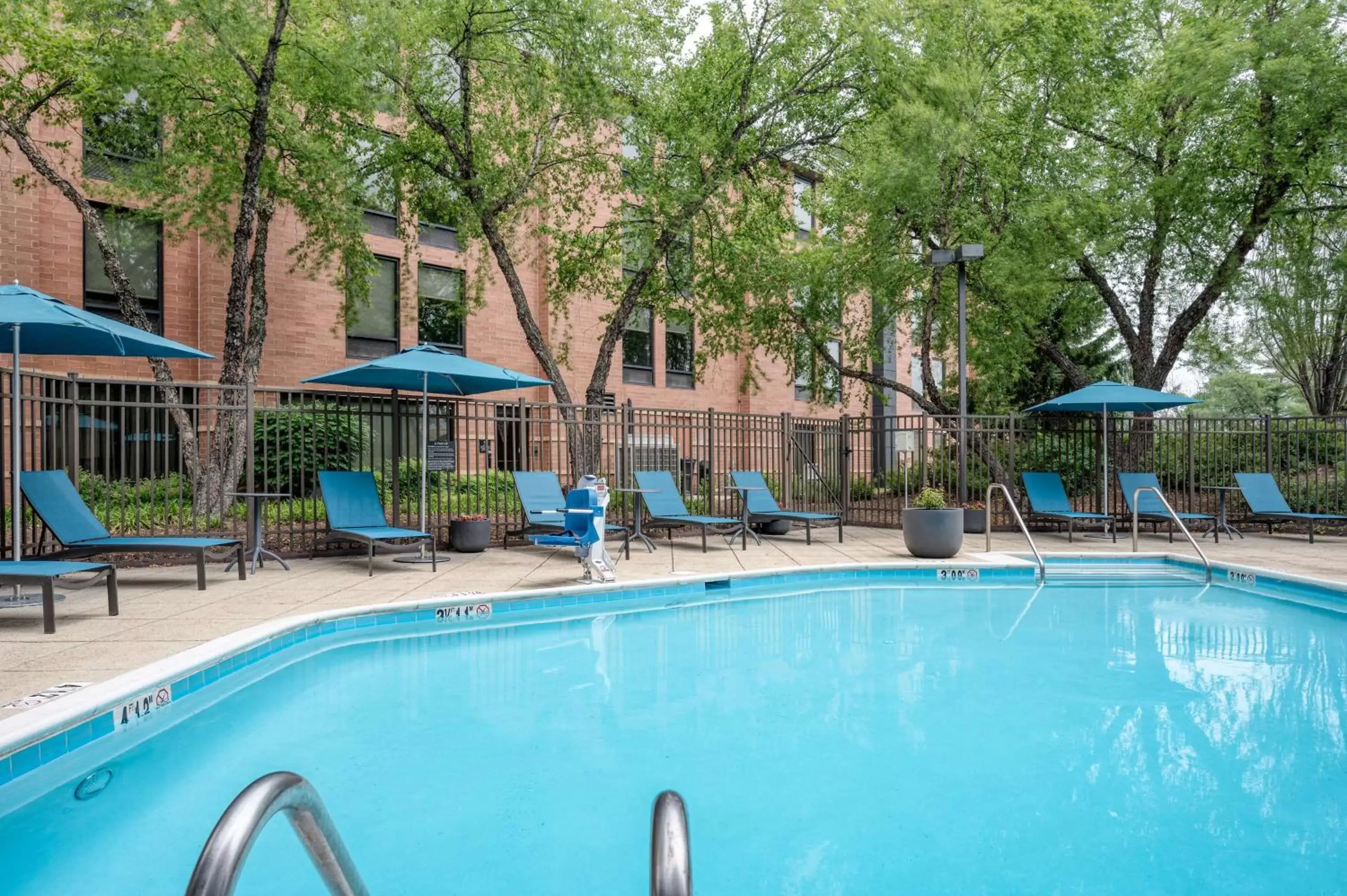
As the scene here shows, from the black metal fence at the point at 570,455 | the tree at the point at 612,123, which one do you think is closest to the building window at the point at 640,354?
the black metal fence at the point at 570,455

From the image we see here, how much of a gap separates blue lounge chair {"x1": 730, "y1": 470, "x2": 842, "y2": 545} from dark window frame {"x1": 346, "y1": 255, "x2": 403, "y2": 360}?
860 cm

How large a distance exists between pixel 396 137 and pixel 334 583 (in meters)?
8.58

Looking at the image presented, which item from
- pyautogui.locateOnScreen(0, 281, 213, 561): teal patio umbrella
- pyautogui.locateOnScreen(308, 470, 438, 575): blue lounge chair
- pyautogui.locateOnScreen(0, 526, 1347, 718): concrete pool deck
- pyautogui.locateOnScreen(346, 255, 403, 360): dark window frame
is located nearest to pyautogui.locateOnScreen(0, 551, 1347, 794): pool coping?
pyautogui.locateOnScreen(0, 526, 1347, 718): concrete pool deck

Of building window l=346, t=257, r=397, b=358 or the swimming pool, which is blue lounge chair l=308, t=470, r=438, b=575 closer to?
the swimming pool

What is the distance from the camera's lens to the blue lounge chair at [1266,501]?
38.5 ft

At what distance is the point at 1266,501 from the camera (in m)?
12.1

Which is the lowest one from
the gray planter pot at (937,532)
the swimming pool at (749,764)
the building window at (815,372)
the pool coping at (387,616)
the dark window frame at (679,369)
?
the swimming pool at (749,764)

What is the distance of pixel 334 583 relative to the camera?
24.0ft

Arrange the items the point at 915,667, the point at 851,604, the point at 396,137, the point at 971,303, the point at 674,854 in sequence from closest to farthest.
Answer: the point at 674,854, the point at 915,667, the point at 851,604, the point at 396,137, the point at 971,303

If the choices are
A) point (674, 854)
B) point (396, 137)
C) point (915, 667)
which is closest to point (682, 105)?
point (396, 137)

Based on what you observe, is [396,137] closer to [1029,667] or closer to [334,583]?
[334,583]

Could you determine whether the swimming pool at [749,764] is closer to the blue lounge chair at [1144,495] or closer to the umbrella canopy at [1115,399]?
the umbrella canopy at [1115,399]

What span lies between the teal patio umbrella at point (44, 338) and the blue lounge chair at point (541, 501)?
3563 millimetres

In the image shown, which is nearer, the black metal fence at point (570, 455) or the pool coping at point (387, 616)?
the pool coping at point (387, 616)
